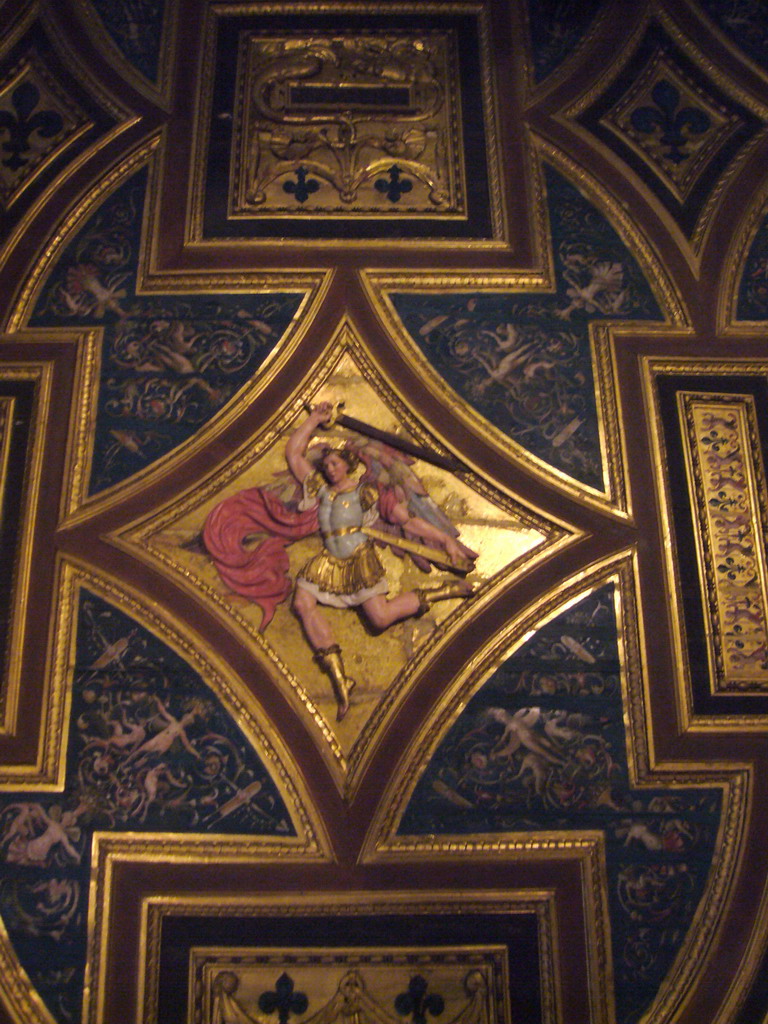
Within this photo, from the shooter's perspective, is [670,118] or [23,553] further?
[670,118]

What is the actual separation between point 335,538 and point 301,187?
2126 mm

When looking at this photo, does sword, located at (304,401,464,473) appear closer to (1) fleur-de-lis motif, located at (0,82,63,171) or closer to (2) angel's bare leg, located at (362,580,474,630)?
(2) angel's bare leg, located at (362,580,474,630)

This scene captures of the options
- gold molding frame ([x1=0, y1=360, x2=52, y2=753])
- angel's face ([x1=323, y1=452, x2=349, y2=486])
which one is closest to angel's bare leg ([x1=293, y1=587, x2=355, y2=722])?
angel's face ([x1=323, y1=452, x2=349, y2=486])

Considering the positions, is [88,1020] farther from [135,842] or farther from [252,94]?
[252,94]

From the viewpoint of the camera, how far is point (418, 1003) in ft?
18.7

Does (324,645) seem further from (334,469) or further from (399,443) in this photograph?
(399,443)

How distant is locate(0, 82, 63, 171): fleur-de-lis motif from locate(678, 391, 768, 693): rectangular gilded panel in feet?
12.7

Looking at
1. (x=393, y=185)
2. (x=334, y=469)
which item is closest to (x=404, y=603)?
(x=334, y=469)

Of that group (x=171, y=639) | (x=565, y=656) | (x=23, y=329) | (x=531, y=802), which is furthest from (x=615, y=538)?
(x=23, y=329)

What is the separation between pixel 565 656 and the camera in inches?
247

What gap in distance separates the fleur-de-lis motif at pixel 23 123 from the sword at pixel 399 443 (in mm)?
2406

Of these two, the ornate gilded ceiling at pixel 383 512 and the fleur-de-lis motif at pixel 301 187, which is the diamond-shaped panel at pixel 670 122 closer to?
the ornate gilded ceiling at pixel 383 512

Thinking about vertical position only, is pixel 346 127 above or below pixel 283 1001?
above

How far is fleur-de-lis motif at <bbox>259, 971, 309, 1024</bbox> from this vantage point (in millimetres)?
5684
